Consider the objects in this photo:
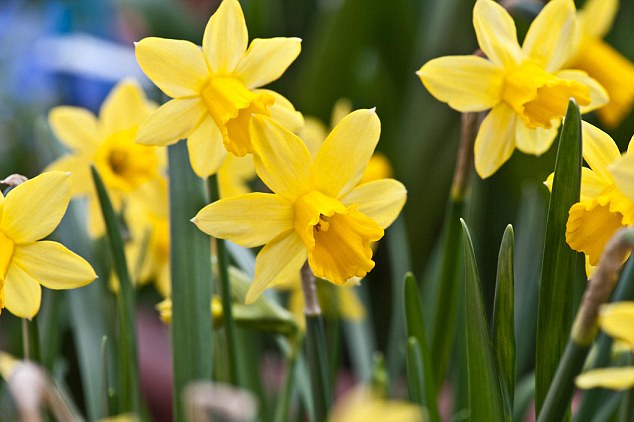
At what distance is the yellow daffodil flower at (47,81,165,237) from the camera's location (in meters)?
0.79

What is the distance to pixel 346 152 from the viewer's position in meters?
0.56

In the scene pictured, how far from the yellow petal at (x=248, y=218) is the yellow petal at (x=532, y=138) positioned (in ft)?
0.78

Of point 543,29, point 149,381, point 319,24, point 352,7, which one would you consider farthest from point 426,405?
point 319,24

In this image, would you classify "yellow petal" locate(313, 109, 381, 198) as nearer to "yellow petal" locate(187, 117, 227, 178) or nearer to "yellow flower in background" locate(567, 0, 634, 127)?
"yellow petal" locate(187, 117, 227, 178)

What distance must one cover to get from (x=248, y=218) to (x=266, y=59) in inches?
5.7

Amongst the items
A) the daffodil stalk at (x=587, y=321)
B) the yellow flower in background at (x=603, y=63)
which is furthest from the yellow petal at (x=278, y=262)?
the yellow flower in background at (x=603, y=63)

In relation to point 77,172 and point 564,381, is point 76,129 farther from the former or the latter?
point 564,381

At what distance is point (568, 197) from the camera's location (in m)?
0.53

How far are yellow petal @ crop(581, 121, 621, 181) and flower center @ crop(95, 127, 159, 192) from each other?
434 millimetres

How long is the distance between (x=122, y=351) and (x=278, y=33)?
1.23 metres

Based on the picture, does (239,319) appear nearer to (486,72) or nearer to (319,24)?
(486,72)

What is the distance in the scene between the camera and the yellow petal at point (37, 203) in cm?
54

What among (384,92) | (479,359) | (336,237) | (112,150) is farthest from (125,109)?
(384,92)

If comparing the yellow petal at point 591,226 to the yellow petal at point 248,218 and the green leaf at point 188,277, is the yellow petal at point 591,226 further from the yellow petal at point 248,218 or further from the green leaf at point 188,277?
the green leaf at point 188,277
